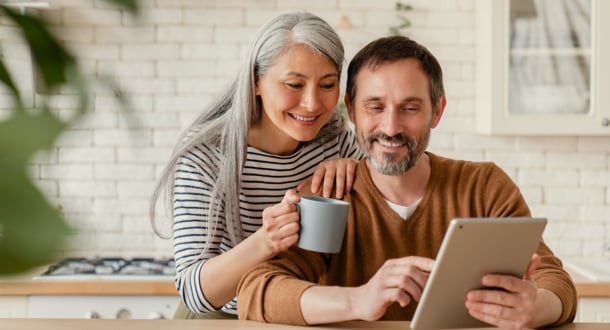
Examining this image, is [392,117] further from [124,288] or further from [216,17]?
[216,17]

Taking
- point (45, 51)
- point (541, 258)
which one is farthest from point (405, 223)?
point (45, 51)

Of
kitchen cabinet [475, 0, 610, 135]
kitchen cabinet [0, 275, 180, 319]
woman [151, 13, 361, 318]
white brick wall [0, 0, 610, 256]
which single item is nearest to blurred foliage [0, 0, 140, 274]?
woman [151, 13, 361, 318]

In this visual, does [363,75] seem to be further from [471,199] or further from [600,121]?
[600,121]

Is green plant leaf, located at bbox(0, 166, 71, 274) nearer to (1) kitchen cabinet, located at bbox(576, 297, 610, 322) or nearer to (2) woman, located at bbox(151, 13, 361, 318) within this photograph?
(2) woman, located at bbox(151, 13, 361, 318)

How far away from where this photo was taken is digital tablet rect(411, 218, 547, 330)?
1.20 metres

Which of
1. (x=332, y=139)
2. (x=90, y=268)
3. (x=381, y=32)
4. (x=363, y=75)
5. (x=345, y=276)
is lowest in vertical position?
(x=90, y=268)

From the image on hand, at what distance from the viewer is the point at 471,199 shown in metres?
1.86

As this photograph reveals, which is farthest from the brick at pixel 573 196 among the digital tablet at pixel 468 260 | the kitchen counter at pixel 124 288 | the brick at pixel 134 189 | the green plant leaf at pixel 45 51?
the green plant leaf at pixel 45 51

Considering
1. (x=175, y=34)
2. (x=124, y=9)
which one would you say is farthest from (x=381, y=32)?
(x=124, y=9)

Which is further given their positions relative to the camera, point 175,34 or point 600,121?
point 175,34

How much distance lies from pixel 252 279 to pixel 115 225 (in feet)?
7.10

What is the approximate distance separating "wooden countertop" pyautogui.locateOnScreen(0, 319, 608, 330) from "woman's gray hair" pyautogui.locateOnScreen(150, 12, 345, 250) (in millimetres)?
412

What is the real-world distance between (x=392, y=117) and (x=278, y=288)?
1.69 feet

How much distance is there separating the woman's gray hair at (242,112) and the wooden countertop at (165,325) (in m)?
0.41
